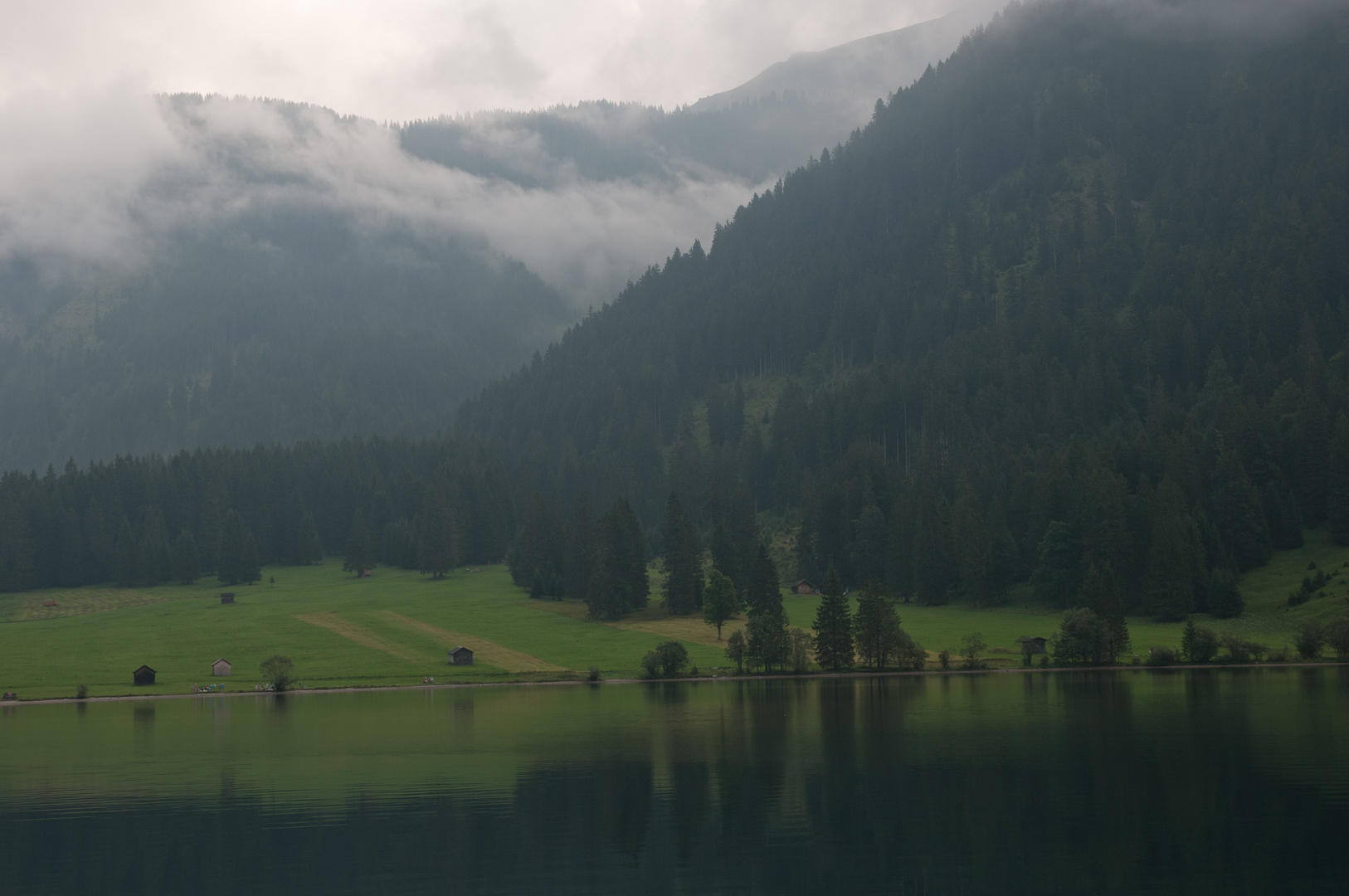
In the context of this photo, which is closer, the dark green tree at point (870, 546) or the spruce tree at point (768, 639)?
the spruce tree at point (768, 639)

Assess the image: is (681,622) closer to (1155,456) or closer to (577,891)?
(1155,456)

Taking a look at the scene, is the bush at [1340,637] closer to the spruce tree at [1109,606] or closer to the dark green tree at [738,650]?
the spruce tree at [1109,606]

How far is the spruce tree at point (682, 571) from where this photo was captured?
14950 cm

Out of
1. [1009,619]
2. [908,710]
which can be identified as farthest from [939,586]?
[908,710]

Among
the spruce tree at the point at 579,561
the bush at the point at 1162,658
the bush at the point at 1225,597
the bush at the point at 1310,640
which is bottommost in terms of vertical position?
the bush at the point at 1162,658

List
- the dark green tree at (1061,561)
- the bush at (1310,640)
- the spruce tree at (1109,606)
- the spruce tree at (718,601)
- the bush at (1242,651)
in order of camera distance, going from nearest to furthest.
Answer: the bush at (1310,640) < the bush at (1242,651) < the spruce tree at (1109,606) < the spruce tree at (718,601) < the dark green tree at (1061,561)

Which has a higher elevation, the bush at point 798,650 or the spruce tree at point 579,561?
the spruce tree at point 579,561

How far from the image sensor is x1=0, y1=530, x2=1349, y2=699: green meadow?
116m

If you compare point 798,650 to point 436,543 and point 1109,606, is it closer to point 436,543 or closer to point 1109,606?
point 1109,606

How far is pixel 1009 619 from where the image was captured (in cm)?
13450

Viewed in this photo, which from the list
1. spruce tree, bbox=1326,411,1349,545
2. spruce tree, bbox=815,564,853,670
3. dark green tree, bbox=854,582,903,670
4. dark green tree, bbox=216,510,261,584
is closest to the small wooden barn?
dark green tree, bbox=854,582,903,670

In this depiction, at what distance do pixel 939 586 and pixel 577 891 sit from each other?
124422 millimetres

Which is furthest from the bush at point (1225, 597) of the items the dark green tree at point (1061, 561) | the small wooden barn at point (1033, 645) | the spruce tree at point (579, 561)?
the spruce tree at point (579, 561)

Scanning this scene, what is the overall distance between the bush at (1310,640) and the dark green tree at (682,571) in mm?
73386
